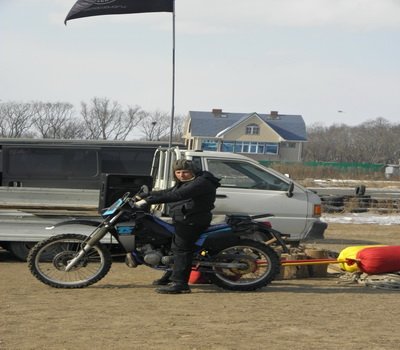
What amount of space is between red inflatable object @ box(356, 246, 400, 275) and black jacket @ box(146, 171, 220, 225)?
215cm

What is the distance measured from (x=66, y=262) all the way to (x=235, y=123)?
75.5 m

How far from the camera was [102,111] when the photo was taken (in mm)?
82438

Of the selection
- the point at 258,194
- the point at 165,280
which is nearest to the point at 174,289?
the point at 165,280

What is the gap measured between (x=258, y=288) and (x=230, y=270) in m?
0.37

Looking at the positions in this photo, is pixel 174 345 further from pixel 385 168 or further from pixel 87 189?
pixel 385 168

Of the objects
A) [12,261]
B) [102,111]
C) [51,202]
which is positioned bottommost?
[12,261]

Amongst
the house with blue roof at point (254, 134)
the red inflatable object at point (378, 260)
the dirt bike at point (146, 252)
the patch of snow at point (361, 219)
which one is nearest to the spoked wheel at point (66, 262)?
the dirt bike at point (146, 252)

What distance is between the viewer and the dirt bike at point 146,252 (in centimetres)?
749

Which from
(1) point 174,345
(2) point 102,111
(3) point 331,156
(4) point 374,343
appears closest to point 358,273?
(4) point 374,343

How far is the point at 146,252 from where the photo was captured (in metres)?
7.54

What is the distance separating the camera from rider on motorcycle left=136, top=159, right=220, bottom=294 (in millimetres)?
7176

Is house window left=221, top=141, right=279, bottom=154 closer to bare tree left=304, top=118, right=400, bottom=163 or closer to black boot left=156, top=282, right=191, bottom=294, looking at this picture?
bare tree left=304, top=118, right=400, bottom=163

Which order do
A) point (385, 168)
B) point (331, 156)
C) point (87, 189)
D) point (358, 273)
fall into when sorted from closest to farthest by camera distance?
1. point (358, 273)
2. point (87, 189)
3. point (385, 168)
4. point (331, 156)

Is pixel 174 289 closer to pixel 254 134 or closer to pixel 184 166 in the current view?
pixel 184 166
